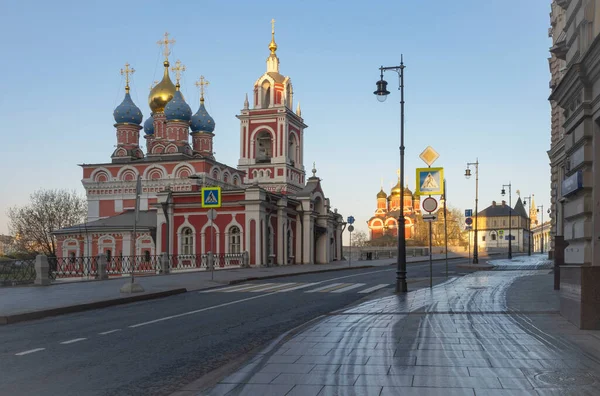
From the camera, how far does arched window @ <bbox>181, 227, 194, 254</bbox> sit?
45531mm

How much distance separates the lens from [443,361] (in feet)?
24.0

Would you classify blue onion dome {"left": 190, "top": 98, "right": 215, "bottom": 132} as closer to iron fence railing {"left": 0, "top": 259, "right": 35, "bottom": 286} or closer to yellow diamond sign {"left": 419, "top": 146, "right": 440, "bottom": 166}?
iron fence railing {"left": 0, "top": 259, "right": 35, "bottom": 286}

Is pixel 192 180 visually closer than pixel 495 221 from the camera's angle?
Yes

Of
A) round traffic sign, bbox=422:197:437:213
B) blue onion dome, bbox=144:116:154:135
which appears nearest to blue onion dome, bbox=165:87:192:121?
blue onion dome, bbox=144:116:154:135

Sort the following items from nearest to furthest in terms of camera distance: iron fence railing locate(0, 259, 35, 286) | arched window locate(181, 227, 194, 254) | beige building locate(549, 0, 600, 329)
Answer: beige building locate(549, 0, 600, 329) < iron fence railing locate(0, 259, 35, 286) < arched window locate(181, 227, 194, 254)

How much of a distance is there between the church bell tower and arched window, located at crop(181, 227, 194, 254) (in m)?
18.1

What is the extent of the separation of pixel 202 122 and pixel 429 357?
194 ft

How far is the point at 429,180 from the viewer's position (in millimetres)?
17531

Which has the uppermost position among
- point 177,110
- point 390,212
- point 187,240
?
point 177,110

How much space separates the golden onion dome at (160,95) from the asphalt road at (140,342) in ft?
163

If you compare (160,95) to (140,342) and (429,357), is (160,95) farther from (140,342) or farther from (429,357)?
(429,357)

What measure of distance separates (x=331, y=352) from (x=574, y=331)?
12.6 ft

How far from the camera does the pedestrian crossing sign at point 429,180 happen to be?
17406mm

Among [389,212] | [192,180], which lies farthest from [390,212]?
[192,180]
